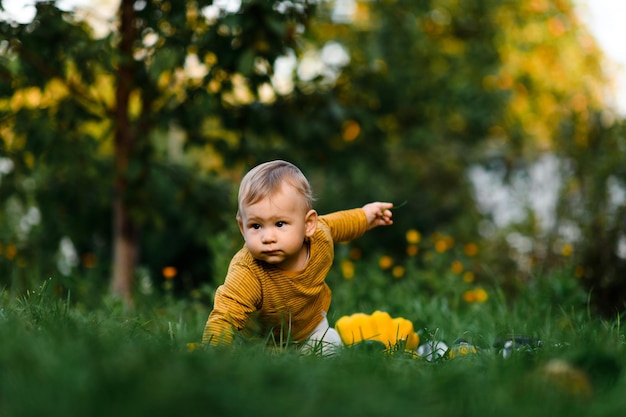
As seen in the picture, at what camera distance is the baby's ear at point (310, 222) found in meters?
2.39

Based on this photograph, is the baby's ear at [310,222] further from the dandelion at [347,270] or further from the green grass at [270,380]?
the dandelion at [347,270]

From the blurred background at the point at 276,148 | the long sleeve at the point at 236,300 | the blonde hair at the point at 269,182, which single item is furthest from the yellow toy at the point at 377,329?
the blurred background at the point at 276,148

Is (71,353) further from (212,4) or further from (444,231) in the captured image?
(444,231)

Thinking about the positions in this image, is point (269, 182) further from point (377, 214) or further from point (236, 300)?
point (377, 214)

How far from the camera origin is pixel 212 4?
3.58 meters

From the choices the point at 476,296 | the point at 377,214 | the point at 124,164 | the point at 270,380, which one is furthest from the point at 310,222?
the point at 124,164

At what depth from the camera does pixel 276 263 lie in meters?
2.43

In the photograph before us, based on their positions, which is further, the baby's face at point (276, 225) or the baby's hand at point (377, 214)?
the baby's hand at point (377, 214)

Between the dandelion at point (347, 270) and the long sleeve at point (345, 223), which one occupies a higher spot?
the dandelion at point (347, 270)

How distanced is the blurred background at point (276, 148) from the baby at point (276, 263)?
3.50 feet

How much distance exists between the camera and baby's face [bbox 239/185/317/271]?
2.30m

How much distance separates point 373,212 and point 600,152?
2.77 metres

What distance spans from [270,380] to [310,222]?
41.3 inches

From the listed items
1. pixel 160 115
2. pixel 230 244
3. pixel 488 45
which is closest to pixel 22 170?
pixel 160 115
